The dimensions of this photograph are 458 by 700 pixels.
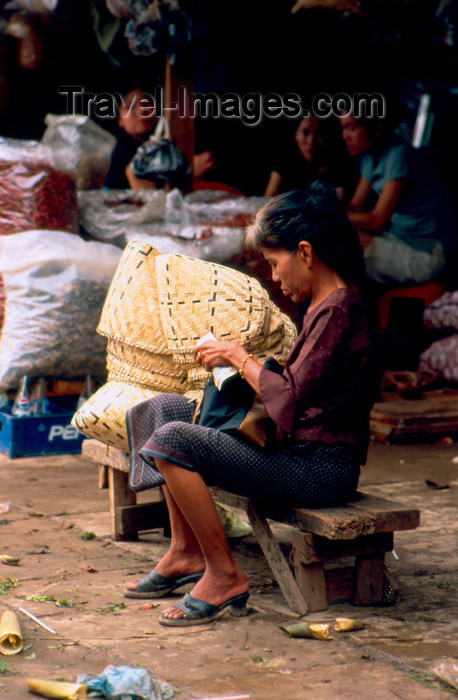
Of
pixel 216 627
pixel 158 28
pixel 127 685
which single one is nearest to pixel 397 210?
pixel 158 28

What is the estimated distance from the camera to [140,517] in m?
3.66

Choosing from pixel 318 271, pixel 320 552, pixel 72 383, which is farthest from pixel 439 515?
pixel 72 383

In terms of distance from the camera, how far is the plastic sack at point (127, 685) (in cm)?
222

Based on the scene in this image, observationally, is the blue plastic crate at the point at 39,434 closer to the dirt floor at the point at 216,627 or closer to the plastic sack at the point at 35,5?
the dirt floor at the point at 216,627

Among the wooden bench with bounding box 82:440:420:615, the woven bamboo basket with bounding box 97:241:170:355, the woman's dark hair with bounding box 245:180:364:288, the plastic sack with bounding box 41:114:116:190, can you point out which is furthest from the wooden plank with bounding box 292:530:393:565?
the plastic sack with bounding box 41:114:116:190

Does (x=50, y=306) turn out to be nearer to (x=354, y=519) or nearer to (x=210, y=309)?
(x=210, y=309)

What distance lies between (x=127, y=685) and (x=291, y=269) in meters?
1.30

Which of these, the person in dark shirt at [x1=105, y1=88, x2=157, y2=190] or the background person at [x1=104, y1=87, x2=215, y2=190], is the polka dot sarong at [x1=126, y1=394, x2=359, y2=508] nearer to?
the background person at [x1=104, y1=87, x2=215, y2=190]

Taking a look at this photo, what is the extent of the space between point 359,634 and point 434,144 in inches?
242

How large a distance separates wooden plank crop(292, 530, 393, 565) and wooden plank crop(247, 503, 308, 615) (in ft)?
0.18

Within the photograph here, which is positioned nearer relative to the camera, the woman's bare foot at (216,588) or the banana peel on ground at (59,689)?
the banana peel on ground at (59,689)

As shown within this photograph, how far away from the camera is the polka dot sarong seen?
110 inches

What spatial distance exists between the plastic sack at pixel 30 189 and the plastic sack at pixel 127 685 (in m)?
3.37

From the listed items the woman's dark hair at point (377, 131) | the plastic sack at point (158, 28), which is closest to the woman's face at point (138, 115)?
the plastic sack at point (158, 28)
